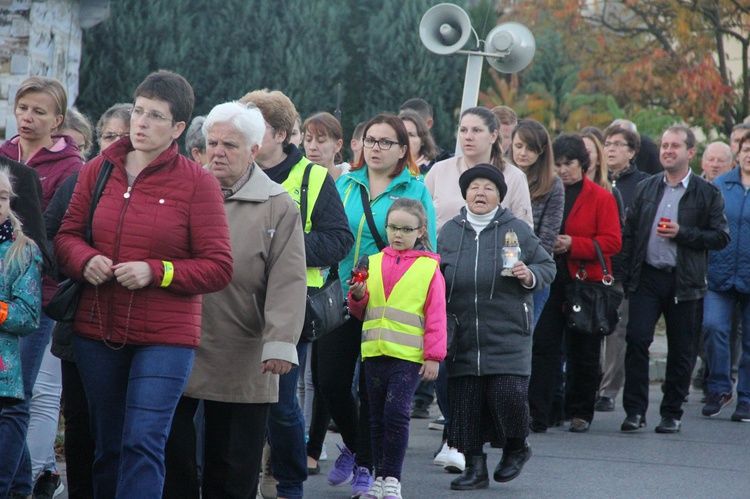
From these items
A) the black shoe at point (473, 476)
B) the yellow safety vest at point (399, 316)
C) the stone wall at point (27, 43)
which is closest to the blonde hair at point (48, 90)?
the yellow safety vest at point (399, 316)

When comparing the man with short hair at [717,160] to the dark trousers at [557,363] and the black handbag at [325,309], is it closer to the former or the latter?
the dark trousers at [557,363]

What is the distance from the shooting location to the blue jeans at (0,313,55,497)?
5637 millimetres

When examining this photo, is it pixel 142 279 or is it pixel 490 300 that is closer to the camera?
pixel 142 279

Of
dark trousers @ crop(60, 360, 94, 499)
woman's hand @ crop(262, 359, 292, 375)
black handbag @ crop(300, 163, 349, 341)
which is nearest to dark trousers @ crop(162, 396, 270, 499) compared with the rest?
woman's hand @ crop(262, 359, 292, 375)

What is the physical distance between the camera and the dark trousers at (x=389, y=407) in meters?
6.66

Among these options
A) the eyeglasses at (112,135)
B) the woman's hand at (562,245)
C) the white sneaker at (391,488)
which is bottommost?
the white sneaker at (391,488)

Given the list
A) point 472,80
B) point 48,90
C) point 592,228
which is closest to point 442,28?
point 472,80

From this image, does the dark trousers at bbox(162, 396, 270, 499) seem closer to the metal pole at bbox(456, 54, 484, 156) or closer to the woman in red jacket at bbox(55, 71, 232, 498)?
the woman in red jacket at bbox(55, 71, 232, 498)

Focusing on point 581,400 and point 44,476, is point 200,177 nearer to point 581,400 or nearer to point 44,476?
point 44,476

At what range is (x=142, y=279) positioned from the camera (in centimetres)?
482

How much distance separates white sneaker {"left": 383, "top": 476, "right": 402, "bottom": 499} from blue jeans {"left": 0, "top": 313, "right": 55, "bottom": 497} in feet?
5.89

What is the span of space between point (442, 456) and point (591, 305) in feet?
6.61

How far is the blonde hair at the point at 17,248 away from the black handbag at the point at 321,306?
1.39 m

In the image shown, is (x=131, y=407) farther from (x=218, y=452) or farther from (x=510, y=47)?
(x=510, y=47)
